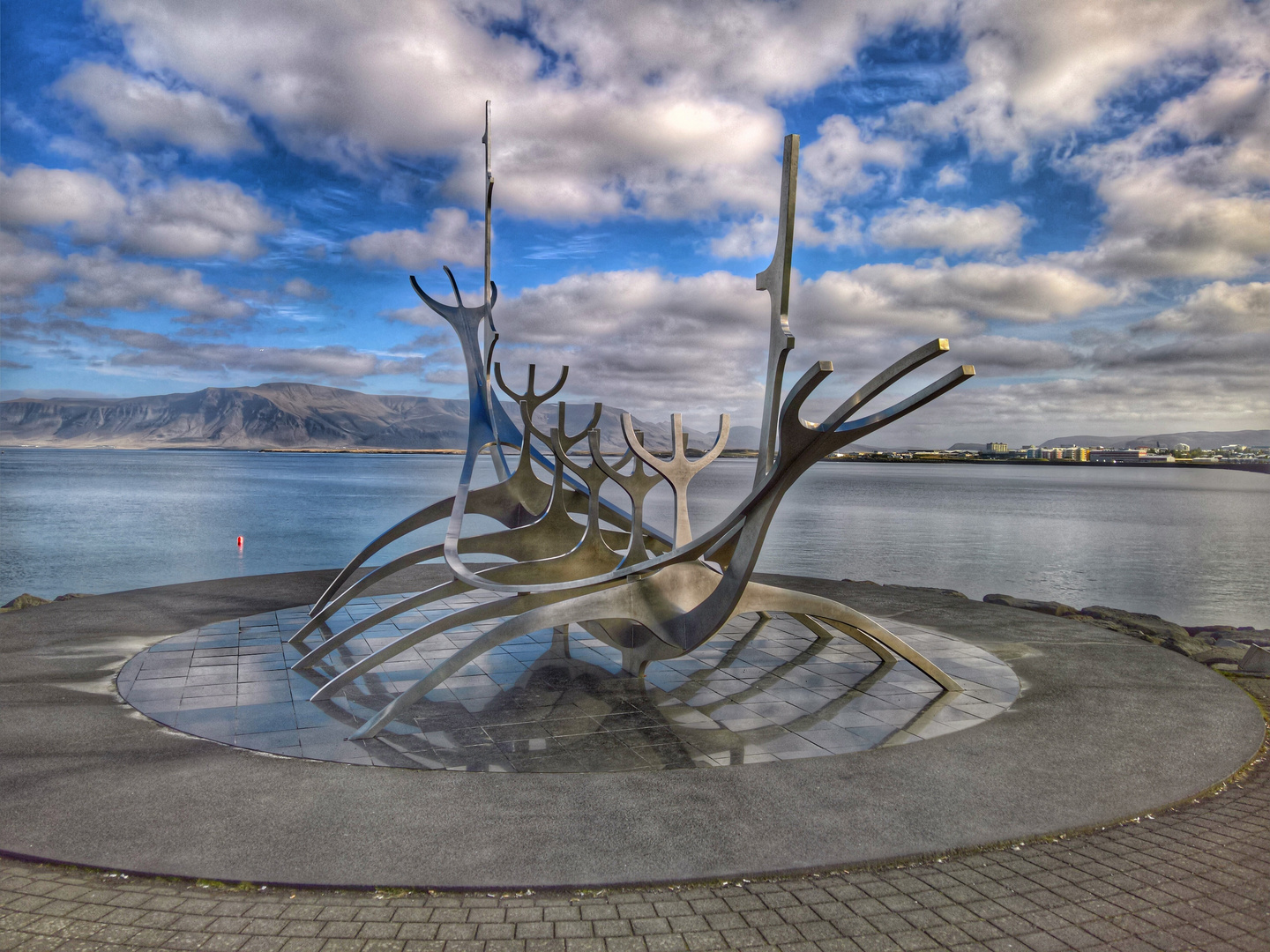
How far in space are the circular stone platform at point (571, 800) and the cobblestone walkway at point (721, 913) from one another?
5.6 inches

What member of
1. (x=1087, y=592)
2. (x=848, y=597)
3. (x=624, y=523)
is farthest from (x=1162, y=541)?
(x=624, y=523)

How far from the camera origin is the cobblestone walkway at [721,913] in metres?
4.31

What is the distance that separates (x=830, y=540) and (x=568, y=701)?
3876 cm

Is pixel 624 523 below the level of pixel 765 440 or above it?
below

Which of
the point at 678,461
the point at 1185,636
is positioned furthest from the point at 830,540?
the point at 678,461

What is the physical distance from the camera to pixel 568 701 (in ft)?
29.1

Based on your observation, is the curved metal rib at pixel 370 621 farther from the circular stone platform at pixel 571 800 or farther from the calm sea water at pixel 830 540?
the calm sea water at pixel 830 540

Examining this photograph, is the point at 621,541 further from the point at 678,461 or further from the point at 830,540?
the point at 830,540

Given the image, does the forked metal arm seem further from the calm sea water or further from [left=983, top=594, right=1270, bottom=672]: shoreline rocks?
the calm sea water

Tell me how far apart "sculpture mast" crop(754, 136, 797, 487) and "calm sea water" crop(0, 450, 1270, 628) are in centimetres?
2363

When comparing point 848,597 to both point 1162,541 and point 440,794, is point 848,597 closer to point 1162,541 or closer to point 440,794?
point 440,794

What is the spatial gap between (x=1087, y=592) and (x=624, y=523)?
85.1 feet

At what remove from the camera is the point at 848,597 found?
50.8 feet

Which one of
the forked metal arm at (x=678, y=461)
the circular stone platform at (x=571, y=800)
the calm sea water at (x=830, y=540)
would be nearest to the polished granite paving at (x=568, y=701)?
the circular stone platform at (x=571, y=800)
